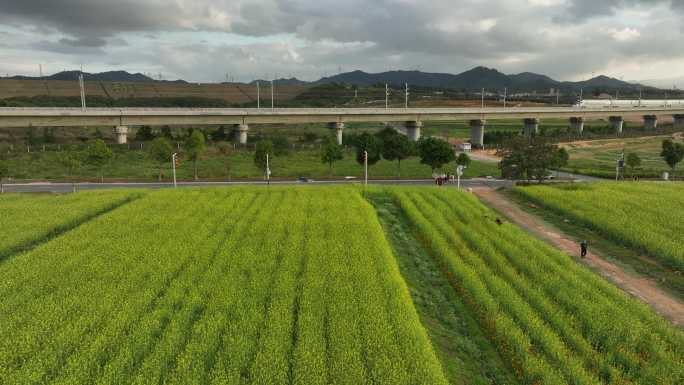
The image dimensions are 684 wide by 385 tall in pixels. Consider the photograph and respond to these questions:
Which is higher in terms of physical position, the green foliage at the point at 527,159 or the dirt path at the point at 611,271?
the green foliage at the point at 527,159

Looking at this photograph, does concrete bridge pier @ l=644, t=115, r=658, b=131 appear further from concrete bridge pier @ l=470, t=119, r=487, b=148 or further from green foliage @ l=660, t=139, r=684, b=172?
green foliage @ l=660, t=139, r=684, b=172

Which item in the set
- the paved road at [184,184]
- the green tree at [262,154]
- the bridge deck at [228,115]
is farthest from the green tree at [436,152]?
the bridge deck at [228,115]

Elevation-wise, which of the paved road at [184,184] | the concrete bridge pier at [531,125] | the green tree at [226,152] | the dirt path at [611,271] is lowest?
the dirt path at [611,271]

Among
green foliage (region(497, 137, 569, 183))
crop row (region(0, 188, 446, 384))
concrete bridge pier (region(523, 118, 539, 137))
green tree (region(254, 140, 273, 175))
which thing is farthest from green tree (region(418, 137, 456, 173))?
concrete bridge pier (region(523, 118, 539, 137))

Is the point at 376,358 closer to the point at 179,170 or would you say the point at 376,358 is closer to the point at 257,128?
the point at 179,170

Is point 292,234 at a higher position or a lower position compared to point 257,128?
lower

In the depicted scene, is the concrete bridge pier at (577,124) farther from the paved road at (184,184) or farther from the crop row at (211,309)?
the crop row at (211,309)

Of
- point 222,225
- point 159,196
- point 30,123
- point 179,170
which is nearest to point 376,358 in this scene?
point 222,225
